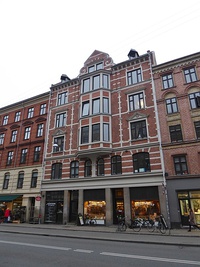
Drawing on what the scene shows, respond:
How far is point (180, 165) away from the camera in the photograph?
59.4 feet

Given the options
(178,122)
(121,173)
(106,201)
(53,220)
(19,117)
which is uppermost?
(19,117)

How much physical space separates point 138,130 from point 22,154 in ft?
57.0

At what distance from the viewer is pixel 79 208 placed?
20.9 metres

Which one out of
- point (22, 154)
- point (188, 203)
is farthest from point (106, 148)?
point (22, 154)

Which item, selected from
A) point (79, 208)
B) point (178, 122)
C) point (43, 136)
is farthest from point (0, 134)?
point (178, 122)

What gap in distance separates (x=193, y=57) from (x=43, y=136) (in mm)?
20833

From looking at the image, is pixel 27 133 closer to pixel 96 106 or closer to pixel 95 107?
pixel 95 107

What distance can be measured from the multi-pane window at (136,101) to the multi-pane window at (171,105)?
2791 millimetres

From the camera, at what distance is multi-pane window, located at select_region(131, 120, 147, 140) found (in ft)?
68.0

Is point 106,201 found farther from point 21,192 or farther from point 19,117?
point 19,117

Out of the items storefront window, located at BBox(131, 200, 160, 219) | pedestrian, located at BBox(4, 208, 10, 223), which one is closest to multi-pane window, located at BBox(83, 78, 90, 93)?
storefront window, located at BBox(131, 200, 160, 219)

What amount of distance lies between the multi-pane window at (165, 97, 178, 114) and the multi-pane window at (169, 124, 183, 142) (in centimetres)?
176

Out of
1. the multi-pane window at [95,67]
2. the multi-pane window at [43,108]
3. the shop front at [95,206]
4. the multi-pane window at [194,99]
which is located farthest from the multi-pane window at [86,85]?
the shop front at [95,206]

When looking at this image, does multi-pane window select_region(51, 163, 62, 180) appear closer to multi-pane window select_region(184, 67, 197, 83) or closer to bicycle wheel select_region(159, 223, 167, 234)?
bicycle wheel select_region(159, 223, 167, 234)
